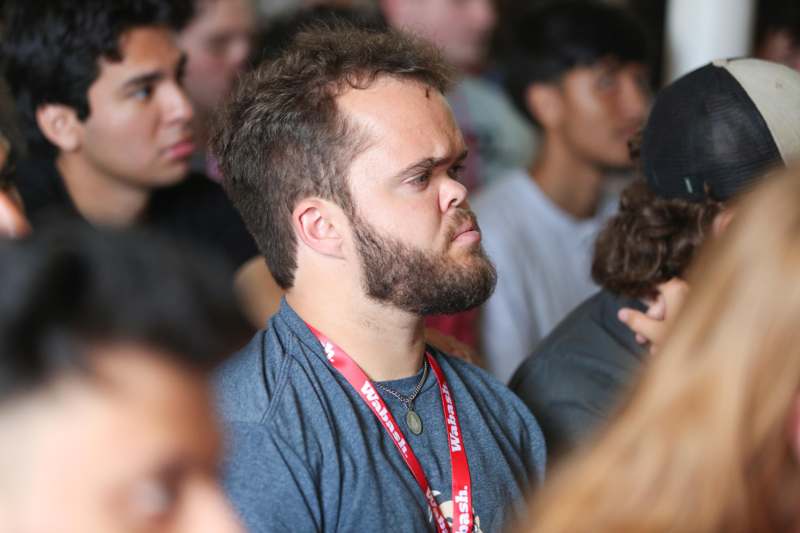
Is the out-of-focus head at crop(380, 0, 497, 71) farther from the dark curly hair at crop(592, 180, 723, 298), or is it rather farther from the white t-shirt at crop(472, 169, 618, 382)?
the dark curly hair at crop(592, 180, 723, 298)

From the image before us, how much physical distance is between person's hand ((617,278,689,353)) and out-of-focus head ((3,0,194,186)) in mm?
1184

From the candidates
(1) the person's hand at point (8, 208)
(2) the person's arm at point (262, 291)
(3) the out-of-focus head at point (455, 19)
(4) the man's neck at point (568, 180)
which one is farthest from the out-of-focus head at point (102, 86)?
(3) the out-of-focus head at point (455, 19)

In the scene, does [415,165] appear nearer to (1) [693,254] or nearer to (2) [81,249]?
(1) [693,254]

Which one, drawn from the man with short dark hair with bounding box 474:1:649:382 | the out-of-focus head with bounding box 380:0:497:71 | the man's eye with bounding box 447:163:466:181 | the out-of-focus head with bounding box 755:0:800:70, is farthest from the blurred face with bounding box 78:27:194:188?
the out-of-focus head with bounding box 755:0:800:70

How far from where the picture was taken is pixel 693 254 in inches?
77.1

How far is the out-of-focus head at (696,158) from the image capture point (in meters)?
1.76

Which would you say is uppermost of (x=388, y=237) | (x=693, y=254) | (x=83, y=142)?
(x=83, y=142)

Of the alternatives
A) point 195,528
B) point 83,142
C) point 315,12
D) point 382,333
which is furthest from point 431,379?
point 315,12

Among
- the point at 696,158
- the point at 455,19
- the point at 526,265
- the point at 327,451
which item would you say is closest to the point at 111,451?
the point at 327,451

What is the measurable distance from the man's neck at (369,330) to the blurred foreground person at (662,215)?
0.43 metres

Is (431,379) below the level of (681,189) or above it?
below

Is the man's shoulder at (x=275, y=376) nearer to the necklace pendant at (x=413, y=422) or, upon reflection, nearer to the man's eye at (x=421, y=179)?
the necklace pendant at (x=413, y=422)

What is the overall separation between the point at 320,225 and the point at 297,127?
0.16 metres

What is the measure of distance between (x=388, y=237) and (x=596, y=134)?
1882 millimetres
